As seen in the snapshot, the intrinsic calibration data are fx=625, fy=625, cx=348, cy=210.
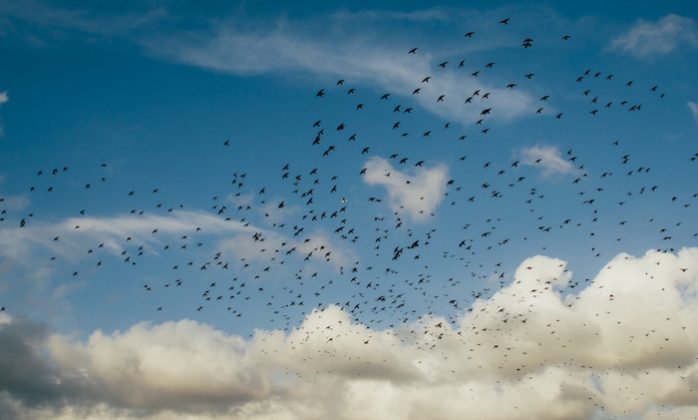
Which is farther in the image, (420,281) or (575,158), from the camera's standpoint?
(420,281)

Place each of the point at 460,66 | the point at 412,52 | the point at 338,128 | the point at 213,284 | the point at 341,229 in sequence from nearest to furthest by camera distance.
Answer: the point at 460,66 < the point at 412,52 < the point at 338,128 < the point at 341,229 < the point at 213,284

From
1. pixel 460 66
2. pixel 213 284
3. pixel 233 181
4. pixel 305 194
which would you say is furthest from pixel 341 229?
pixel 460 66

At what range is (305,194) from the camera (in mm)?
59094

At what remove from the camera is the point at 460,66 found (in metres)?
38.4

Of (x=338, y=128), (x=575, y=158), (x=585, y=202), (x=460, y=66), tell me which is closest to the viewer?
(x=460, y=66)

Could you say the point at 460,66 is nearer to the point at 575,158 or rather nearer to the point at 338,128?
the point at 338,128

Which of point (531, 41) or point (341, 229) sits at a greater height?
point (531, 41)

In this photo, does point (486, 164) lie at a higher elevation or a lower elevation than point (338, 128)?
higher

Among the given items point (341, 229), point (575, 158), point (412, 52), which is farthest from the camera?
point (341, 229)

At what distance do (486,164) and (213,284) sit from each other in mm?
33418

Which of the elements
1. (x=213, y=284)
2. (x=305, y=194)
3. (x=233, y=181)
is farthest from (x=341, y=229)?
(x=213, y=284)

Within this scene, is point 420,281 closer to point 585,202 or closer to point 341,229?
point 341,229

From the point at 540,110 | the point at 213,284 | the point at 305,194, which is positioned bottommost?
the point at 213,284

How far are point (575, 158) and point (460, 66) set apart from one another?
22.4 meters
